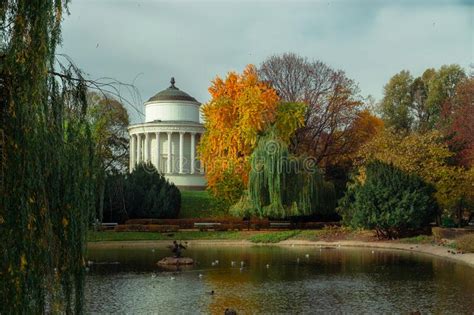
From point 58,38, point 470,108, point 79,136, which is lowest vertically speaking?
→ point 79,136

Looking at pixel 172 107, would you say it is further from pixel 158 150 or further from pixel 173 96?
pixel 158 150

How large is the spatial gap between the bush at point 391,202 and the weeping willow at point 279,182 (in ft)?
15.1

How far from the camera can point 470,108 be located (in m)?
42.4

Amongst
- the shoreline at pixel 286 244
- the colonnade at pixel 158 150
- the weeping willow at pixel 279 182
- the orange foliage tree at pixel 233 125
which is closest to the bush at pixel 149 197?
the orange foliage tree at pixel 233 125

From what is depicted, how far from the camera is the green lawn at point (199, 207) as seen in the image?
150ft

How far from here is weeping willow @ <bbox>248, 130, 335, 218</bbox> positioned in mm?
38750

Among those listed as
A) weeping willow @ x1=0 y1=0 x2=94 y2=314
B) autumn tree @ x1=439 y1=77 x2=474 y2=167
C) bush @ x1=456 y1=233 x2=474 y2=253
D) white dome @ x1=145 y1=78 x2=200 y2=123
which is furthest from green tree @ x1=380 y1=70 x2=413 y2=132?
weeping willow @ x1=0 y1=0 x2=94 y2=314

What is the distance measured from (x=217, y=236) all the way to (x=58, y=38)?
31.7 meters

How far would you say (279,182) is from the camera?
127ft

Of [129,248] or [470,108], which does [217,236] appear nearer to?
[129,248]

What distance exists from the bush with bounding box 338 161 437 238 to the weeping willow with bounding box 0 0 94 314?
28126 millimetres

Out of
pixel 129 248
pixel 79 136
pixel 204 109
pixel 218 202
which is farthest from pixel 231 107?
pixel 79 136

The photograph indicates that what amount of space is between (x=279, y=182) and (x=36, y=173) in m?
32.3

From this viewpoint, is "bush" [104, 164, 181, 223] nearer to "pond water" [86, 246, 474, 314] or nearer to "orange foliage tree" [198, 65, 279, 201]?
"orange foliage tree" [198, 65, 279, 201]
